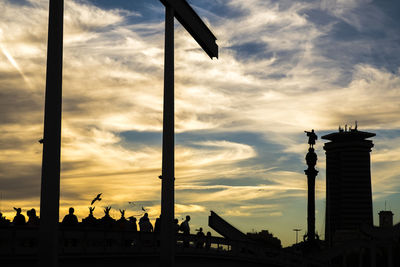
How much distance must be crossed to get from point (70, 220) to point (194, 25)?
7.96 metres

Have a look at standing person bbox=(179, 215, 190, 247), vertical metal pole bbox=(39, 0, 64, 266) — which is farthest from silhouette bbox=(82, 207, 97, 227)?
vertical metal pole bbox=(39, 0, 64, 266)

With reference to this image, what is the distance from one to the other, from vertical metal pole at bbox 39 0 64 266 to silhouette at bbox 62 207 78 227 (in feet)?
19.9

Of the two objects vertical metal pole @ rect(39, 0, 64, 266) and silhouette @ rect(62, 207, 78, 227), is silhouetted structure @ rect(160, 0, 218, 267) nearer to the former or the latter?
silhouette @ rect(62, 207, 78, 227)

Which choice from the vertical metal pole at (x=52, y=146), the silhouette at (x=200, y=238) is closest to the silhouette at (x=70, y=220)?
the vertical metal pole at (x=52, y=146)

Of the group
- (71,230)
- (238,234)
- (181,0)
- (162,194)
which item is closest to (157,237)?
(162,194)

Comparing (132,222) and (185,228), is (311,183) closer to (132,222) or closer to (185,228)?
(185,228)

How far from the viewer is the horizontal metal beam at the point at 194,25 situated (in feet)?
67.0

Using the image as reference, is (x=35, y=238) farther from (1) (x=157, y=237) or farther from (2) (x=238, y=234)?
(2) (x=238, y=234)

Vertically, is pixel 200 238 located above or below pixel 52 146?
below

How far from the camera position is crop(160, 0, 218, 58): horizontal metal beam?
2042 cm

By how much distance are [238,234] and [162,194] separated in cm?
1687

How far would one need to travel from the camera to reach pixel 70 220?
18.4 meters

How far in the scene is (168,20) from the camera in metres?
19.6

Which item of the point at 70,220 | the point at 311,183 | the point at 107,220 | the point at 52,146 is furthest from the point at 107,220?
the point at 311,183
